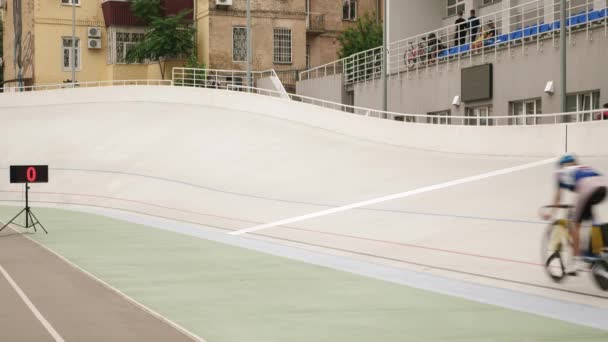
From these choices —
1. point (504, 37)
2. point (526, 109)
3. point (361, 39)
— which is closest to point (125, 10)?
point (361, 39)

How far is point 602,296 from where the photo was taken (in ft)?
Answer: 42.7

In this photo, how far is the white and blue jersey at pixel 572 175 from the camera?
13047mm

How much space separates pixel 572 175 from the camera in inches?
520

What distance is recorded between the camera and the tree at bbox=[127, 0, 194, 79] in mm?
60375

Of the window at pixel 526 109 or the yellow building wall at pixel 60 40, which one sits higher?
the yellow building wall at pixel 60 40

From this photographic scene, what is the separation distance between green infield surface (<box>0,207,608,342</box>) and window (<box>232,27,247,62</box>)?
41080 millimetres

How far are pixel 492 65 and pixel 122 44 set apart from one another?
33813 millimetres

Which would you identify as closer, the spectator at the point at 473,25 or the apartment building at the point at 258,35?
the spectator at the point at 473,25

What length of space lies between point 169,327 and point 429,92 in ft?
101

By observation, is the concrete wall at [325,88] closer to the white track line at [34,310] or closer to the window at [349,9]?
the window at [349,9]

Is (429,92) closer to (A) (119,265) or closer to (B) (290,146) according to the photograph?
(B) (290,146)

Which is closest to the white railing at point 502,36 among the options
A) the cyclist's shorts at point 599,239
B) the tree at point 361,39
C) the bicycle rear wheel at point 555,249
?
the tree at point 361,39

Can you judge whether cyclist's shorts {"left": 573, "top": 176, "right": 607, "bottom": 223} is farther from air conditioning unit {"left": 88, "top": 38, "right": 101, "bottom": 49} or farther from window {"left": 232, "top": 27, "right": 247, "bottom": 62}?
air conditioning unit {"left": 88, "top": 38, "right": 101, "bottom": 49}

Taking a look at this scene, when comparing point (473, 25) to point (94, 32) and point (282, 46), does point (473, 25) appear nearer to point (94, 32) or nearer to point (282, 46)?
point (282, 46)
